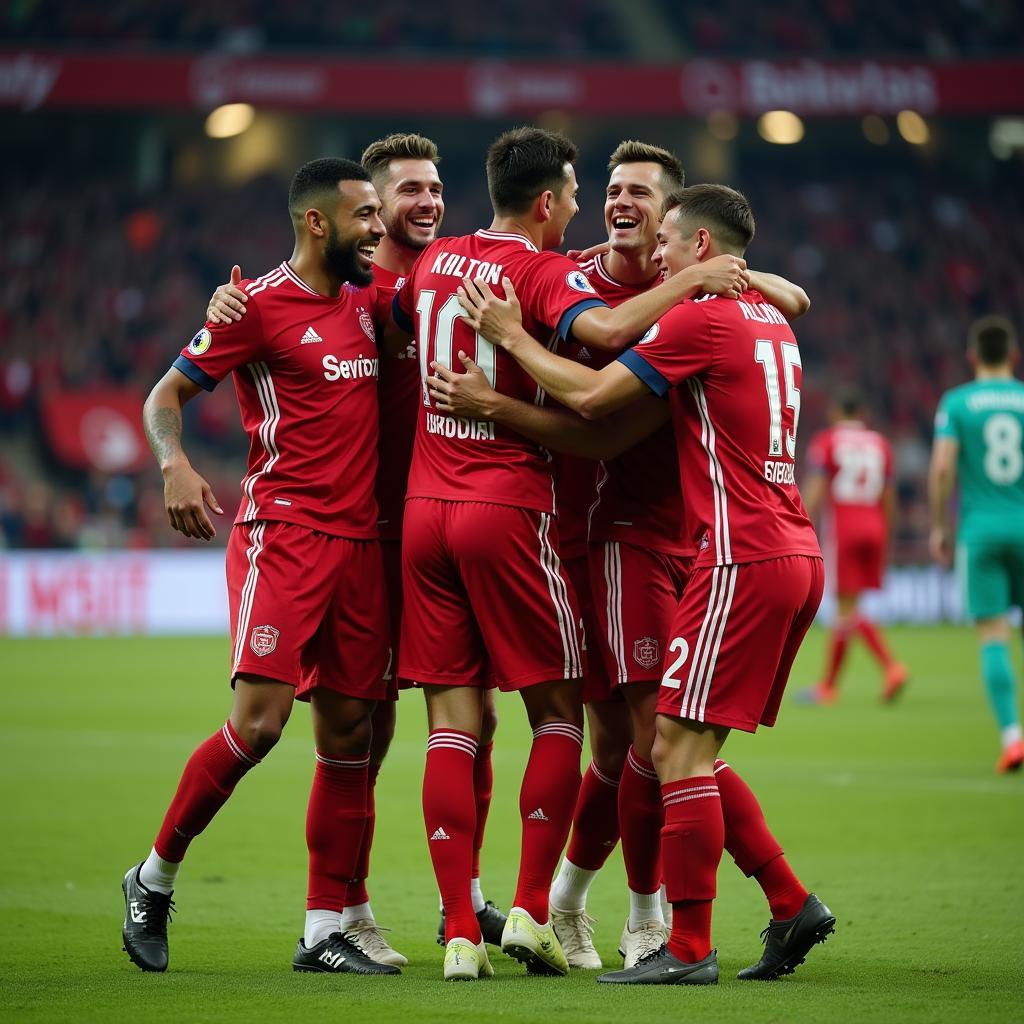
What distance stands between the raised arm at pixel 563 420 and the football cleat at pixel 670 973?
1.52 metres

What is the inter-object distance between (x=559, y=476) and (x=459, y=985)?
174 centimetres

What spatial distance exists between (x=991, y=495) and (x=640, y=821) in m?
5.09

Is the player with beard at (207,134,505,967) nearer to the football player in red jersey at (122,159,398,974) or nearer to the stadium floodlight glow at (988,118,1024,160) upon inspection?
the football player in red jersey at (122,159,398,974)

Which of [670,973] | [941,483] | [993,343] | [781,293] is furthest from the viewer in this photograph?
[941,483]

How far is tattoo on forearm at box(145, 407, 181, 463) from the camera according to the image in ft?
16.3

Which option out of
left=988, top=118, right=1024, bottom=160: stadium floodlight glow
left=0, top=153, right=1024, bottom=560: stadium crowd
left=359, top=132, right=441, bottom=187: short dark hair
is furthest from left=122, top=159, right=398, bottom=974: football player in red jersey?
left=988, top=118, right=1024, bottom=160: stadium floodlight glow

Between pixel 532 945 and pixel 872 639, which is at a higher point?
pixel 872 639

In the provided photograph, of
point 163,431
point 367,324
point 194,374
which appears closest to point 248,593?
Result: point 163,431

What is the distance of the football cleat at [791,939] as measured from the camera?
4.62 meters

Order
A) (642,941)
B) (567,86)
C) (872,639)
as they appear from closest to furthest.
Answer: (642,941)
(872,639)
(567,86)

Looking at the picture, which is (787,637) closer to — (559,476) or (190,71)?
(559,476)

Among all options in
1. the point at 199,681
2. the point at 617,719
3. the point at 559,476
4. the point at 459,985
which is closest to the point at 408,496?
the point at 559,476

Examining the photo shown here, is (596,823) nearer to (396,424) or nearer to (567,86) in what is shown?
(396,424)

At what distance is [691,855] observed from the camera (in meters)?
4.51
